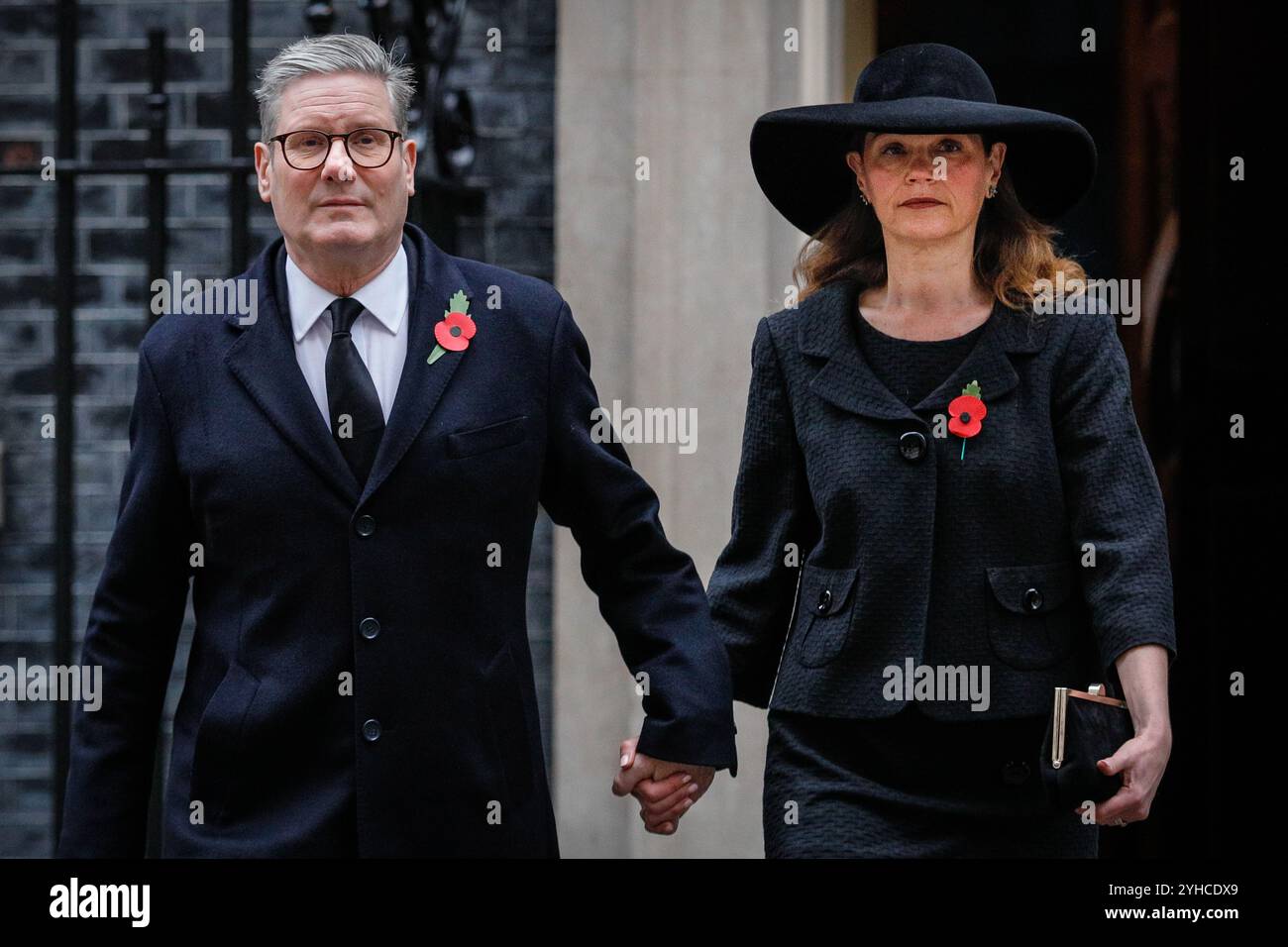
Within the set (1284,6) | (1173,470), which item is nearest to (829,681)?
(1173,470)

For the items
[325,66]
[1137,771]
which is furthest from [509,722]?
[325,66]

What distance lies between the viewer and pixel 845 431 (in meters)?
3.54

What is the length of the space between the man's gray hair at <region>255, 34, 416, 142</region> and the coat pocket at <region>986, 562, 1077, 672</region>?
1.25 metres

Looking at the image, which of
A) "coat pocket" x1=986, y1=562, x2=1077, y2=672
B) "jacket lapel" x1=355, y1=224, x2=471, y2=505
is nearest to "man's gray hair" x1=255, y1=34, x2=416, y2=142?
"jacket lapel" x1=355, y1=224, x2=471, y2=505

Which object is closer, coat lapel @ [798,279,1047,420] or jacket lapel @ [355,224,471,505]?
jacket lapel @ [355,224,471,505]

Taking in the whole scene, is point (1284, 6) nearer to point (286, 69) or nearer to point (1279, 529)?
point (1279, 529)

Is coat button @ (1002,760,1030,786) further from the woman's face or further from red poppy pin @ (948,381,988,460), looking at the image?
the woman's face

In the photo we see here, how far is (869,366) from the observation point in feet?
11.7

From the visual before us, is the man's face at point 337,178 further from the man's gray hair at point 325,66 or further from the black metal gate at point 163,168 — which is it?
the black metal gate at point 163,168

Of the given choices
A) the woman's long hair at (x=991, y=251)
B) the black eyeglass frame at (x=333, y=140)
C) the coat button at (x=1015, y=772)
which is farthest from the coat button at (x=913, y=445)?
the black eyeglass frame at (x=333, y=140)

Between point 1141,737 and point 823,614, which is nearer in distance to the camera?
point 1141,737

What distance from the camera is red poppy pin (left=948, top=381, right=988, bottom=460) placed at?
136 inches

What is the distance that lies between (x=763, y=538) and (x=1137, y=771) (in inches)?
29.5

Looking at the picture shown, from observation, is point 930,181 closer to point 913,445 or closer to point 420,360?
point 913,445
